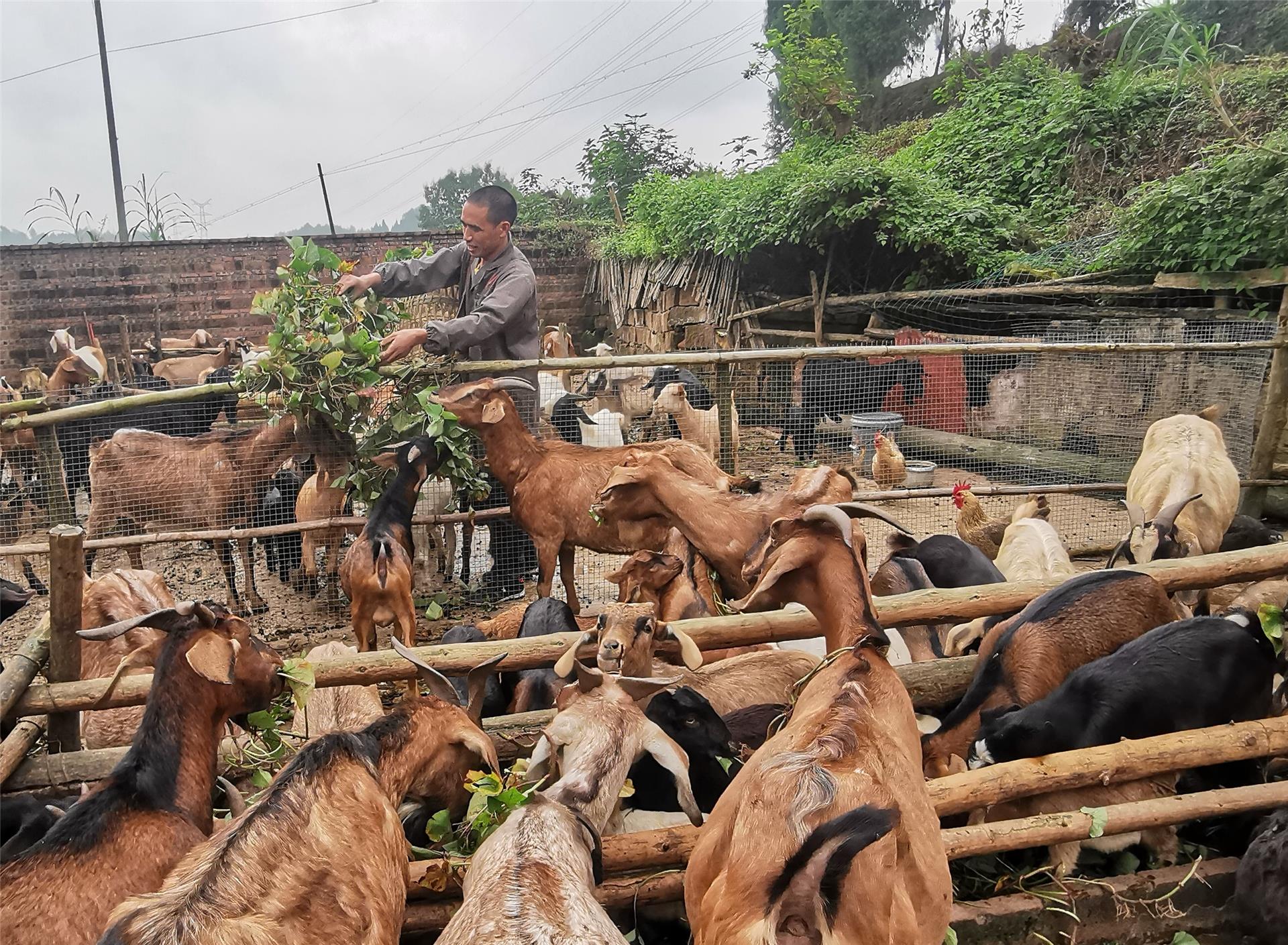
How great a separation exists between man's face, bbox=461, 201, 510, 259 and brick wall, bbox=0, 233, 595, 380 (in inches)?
466

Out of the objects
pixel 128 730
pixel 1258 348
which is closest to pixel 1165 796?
pixel 128 730

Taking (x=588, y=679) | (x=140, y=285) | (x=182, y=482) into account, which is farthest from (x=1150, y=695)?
(x=140, y=285)

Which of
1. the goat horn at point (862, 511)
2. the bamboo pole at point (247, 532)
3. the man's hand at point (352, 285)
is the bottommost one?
the bamboo pole at point (247, 532)

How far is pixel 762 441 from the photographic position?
11219 millimetres

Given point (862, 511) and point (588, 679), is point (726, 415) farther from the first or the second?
→ point (588, 679)

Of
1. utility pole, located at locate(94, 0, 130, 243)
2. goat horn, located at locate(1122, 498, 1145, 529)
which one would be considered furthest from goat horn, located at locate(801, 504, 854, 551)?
utility pole, located at locate(94, 0, 130, 243)

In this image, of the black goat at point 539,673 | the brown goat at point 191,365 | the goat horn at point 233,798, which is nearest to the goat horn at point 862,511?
the black goat at point 539,673

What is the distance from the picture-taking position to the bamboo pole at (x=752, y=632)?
3.56m

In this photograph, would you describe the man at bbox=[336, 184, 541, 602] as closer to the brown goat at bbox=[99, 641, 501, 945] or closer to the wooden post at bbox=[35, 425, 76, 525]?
the wooden post at bbox=[35, 425, 76, 525]

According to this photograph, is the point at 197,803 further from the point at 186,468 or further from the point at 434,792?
the point at 186,468

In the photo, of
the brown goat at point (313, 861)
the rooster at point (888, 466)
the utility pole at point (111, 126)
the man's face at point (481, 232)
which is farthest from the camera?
the utility pole at point (111, 126)

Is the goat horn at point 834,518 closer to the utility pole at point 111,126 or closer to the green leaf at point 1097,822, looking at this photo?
the green leaf at point 1097,822

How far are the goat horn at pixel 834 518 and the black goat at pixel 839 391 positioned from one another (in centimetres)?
566

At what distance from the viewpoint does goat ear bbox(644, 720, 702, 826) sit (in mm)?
2809
